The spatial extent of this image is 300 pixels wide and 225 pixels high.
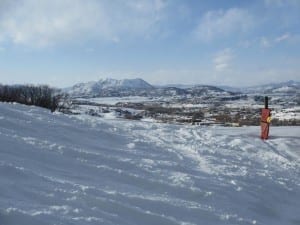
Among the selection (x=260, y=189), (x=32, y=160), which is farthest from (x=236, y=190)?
(x=32, y=160)

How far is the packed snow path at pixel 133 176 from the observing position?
17.9ft

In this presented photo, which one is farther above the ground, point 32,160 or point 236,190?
point 32,160

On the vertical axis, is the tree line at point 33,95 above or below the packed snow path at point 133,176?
above

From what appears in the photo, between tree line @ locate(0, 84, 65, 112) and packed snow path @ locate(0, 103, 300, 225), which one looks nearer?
packed snow path @ locate(0, 103, 300, 225)

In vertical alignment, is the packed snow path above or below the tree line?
below

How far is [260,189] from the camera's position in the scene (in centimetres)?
787

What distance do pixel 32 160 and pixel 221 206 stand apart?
3052 mm

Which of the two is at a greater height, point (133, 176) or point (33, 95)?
point (33, 95)

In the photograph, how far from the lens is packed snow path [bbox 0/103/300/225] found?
5445mm

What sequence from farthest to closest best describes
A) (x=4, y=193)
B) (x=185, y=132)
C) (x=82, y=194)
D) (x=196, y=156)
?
(x=185, y=132), (x=196, y=156), (x=82, y=194), (x=4, y=193)

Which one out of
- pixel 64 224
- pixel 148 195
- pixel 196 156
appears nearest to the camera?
pixel 64 224

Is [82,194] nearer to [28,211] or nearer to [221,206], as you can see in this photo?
[28,211]

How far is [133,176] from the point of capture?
7.29m

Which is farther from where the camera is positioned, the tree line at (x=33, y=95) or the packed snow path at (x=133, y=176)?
the tree line at (x=33, y=95)
